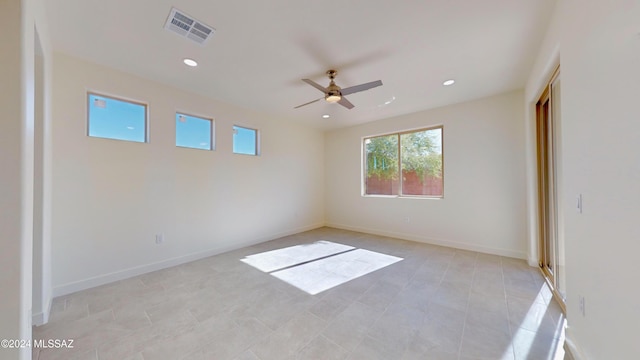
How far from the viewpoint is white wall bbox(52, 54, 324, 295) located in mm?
2564

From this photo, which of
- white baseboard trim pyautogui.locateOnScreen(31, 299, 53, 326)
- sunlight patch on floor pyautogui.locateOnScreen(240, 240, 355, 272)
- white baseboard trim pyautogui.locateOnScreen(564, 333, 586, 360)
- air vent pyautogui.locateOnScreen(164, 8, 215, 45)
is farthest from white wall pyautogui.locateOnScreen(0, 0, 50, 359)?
white baseboard trim pyautogui.locateOnScreen(564, 333, 586, 360)

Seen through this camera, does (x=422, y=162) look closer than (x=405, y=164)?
Yes

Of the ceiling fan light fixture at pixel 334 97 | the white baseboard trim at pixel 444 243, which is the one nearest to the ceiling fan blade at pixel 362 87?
the ceiling fan light fixture at pixel 334 97

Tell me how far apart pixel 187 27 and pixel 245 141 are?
246cm

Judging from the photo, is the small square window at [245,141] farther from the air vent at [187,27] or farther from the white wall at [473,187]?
the white wall at [473,187]

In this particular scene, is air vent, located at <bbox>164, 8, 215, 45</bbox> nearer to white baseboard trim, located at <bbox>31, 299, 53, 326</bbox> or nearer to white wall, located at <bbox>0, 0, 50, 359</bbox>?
white wall, located at <bbox>0, 0, 50, 359</bbox>

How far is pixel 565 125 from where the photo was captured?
1725 mm

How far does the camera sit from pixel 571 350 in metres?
1.57

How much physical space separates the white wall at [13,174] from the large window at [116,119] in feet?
6.67

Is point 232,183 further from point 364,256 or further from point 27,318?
point 27,318

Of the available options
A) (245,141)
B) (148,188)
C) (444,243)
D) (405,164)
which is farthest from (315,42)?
(444,243)

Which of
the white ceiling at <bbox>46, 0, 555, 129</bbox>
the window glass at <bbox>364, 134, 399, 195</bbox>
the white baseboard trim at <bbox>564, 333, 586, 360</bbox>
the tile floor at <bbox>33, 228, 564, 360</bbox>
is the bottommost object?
the tile floor at <bbox>33, 228, 564, 360</bbox>

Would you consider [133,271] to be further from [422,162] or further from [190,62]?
[422,162]

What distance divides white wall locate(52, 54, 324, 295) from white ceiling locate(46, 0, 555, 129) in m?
0.39
